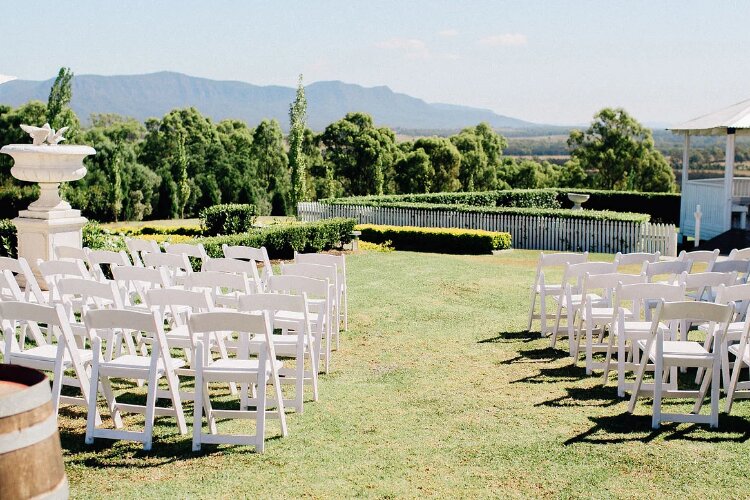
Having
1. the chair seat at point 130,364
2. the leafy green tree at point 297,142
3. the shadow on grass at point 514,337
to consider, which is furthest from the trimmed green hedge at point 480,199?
the chair seat at point 130,364

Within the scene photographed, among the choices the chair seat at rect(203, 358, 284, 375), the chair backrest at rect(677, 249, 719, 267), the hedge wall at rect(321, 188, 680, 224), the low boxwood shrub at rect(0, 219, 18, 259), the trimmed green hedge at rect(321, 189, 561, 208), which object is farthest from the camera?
the hedge wall at rect(321, 188, 680, 224)

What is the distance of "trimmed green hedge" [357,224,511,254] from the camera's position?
1989cm

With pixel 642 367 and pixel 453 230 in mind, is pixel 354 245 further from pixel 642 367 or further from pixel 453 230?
pixel 642 367

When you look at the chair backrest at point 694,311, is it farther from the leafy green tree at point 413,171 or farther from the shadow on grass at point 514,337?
the leafy green tree at point 413,171

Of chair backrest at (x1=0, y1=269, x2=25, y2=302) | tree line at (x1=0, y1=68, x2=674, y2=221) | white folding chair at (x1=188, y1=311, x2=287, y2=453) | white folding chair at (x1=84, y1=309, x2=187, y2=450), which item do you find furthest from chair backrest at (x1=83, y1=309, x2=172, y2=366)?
tree line at (x1=0, y1=68, x2=674, y2=221)

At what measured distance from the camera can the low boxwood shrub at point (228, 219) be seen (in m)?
18.1

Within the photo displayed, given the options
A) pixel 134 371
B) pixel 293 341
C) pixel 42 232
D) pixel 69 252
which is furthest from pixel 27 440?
pixel 42 232

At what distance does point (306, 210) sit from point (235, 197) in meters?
22.7

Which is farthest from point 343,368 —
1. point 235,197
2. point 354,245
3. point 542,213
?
point 235,197

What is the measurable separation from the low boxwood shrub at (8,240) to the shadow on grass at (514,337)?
8.43 m

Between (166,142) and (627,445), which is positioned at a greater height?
(166,142)

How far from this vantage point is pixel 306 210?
24.3m

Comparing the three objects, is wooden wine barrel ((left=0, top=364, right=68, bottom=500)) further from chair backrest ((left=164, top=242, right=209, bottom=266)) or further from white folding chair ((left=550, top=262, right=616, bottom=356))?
chair backrest ((left=164, top=242, right=209, bottom=266))

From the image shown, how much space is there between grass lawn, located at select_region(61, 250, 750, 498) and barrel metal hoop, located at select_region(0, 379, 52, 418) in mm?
1454
